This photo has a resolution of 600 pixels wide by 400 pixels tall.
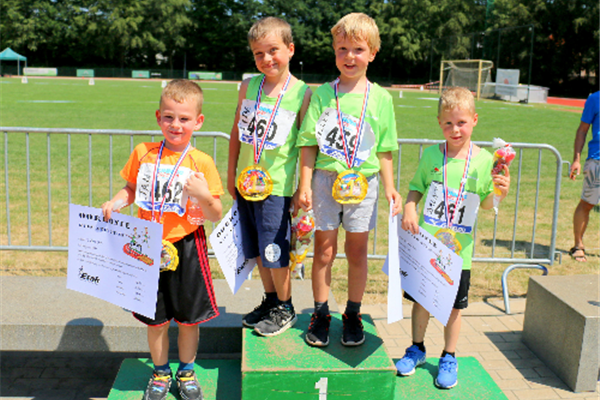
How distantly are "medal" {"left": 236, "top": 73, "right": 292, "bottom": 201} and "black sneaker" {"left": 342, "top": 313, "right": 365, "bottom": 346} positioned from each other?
88 cm

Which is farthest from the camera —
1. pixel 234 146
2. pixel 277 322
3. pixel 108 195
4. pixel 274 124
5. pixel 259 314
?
pixel 108 195

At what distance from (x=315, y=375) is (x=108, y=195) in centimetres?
633

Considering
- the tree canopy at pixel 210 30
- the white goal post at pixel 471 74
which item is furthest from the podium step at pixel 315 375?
the tree canopy at pixel 210 30

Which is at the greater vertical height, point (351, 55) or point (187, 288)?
point (351, 55)

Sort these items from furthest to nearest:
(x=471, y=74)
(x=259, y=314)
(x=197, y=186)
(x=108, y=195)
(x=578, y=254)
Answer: (x=471, y=74)
(x=108, y=195)
(x=578, y=254)
(x=259, y=314)
(x=197, y=186)

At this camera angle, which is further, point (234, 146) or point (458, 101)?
point (234, 146)

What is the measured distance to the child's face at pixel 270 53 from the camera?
116 inches

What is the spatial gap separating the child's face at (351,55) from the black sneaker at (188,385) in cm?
184

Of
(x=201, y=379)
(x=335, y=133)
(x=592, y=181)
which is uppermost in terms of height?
(x=335, y=133)

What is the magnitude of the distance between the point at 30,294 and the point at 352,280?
2.32m

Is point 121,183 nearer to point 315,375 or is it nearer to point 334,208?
point 334,208

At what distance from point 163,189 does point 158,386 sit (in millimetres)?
1080

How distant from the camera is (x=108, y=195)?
843 centimetres

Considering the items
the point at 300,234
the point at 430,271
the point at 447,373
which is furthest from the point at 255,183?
the point at 447,373
